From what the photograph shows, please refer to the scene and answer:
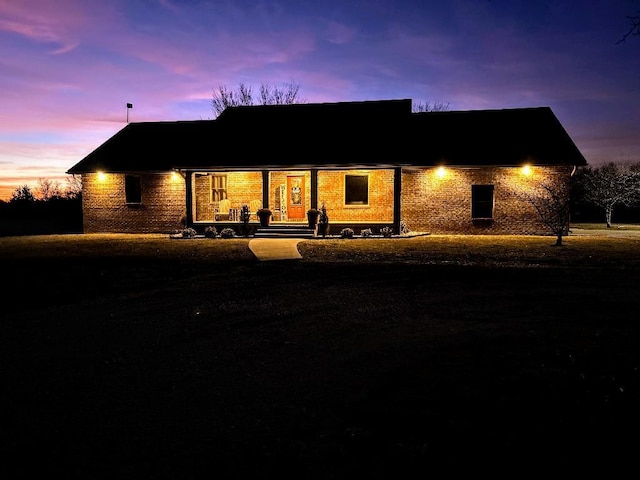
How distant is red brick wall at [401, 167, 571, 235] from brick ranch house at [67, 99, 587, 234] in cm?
5

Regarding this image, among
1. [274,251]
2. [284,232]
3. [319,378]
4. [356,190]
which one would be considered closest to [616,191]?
[356,190]

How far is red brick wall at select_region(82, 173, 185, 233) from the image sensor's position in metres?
24.4

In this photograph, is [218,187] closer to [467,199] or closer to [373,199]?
[373,199]

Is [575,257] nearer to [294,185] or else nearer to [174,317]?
[174,317]

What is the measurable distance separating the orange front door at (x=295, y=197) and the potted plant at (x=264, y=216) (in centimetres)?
275

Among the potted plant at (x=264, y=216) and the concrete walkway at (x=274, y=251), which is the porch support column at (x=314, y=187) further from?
the concrete walkway at (x=274, y=251)

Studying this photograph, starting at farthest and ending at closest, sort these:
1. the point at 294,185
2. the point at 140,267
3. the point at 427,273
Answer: the point at 294,185 → the point at 140,267 → the point at 427,273

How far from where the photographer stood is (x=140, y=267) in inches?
453

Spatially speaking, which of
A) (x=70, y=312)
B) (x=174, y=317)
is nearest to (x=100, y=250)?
(x=70, y=312)

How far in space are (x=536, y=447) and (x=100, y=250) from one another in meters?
15.4

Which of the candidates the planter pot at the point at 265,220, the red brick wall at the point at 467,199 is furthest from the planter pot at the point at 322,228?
the red brick wall at the point at 467,199

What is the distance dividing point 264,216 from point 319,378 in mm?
17392

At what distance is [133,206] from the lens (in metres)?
24.8

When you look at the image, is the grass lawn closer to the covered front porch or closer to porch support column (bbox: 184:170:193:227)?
porch support column (bbox: 184:170:193:227)
